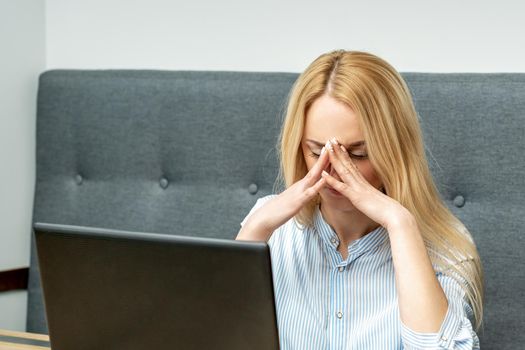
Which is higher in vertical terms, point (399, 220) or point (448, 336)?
point (399, 220)

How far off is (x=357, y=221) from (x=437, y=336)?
33 centimetres

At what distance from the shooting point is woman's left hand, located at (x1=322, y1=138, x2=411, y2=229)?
4.89 feet

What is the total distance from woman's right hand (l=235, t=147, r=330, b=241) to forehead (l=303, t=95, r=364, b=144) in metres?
0.04

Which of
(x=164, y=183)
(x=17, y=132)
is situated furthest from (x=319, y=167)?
(x=17, y=132)

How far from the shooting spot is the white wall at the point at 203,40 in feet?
6.70

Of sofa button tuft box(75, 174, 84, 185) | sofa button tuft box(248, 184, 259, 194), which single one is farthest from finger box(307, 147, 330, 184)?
sofa button tuft box(75, 174, 84, 185)

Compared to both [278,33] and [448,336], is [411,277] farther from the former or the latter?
[278,33]

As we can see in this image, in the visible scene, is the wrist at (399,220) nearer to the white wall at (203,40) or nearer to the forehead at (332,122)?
the forehead at (332,122)

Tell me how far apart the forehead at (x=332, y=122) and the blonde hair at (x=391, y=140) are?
0.01m

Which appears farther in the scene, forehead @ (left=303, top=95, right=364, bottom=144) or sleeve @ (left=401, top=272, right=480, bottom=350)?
forehead @ (left=303, top=95, right=364, bottom=144)

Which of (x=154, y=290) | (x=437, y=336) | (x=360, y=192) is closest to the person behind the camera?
(x=154, y=290)

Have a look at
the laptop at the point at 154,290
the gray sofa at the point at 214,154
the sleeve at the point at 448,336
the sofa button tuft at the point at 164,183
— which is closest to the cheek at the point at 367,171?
the sleeve at the point at 448,336

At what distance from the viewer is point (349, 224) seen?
65.9 inches

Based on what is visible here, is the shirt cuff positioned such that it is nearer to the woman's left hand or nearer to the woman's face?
the woman's left hand
